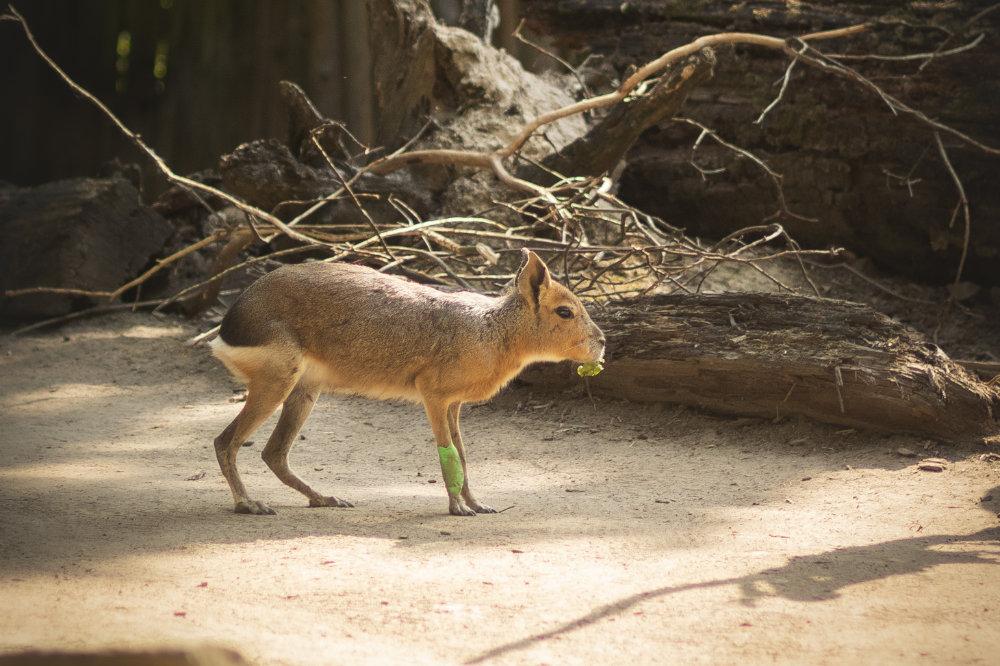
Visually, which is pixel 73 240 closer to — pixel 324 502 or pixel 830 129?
pixel 324 502

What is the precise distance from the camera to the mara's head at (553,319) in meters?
5.36

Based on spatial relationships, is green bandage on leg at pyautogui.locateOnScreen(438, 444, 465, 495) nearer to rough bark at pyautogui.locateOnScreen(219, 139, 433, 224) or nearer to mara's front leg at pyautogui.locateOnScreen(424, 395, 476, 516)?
mara's front leg at pyautogui.locateOnScreen(424, 395, 476, 516)

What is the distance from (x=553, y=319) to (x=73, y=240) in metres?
5.86

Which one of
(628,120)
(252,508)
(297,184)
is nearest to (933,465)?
(252,508)

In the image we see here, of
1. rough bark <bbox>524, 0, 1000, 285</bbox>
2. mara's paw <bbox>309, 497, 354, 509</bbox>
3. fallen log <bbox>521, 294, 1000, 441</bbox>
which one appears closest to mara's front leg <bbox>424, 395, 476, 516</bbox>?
mara's paw <bbox>309, 497, 354, 509</bbox>

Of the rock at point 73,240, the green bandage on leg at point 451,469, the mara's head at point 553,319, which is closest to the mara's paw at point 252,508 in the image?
the green bandage on leg at point 451,469

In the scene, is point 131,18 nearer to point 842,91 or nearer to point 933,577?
point 842,91

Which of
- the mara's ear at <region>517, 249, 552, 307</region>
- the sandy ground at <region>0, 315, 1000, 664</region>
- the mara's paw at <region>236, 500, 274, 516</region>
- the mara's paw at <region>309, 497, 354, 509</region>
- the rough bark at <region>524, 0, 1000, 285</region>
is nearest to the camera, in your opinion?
the sandy ground at <region>0, 315, 1000, 664</region>

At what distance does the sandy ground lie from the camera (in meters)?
3.26

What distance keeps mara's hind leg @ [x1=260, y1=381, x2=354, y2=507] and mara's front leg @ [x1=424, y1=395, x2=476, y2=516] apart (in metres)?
0.56

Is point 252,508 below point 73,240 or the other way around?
below

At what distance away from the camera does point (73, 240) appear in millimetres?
9258

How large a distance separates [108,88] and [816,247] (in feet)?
36.5

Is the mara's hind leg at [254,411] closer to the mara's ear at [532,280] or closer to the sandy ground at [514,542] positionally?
the sandy ground at [514,542]
